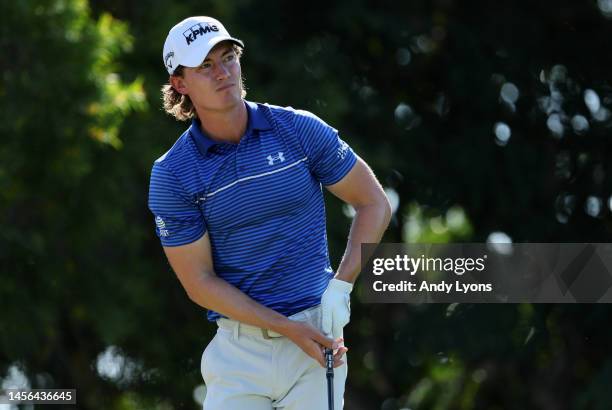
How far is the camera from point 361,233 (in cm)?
400

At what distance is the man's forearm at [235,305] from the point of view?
384 cm

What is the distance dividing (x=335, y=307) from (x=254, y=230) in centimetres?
32

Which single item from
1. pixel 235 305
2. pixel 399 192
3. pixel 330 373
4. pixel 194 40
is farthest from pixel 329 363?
pixel 399 192

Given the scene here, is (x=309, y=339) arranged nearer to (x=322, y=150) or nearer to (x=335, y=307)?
(x=335, y=307)

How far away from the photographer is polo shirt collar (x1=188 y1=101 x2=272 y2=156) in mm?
3943

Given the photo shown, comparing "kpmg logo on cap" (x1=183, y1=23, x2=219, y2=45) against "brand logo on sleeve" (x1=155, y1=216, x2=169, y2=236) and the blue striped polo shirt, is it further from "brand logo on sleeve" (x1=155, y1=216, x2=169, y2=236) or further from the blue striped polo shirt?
"brand logo on sleeve" (x1=155, y1=216, x2=169, y2=236)

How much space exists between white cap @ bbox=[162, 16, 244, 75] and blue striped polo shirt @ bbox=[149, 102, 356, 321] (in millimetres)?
208

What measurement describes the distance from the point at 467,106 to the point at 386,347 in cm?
223

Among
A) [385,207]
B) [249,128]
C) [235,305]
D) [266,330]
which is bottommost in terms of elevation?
[266,330]

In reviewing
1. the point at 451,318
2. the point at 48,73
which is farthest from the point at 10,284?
the point at 451,318

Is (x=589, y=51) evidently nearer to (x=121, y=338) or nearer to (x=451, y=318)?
(x=451, y=318)

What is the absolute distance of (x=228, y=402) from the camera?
3914mm

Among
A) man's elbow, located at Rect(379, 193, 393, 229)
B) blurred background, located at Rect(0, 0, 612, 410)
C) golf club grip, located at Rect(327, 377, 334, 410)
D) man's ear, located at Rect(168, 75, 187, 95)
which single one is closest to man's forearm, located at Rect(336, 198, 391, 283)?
man's elbow, located at Rect(379, 193, 393, 229)

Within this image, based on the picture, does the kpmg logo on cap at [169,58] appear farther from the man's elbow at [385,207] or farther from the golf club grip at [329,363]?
the golf club grip at [329,363]
